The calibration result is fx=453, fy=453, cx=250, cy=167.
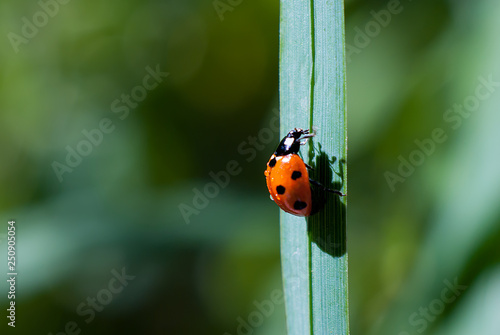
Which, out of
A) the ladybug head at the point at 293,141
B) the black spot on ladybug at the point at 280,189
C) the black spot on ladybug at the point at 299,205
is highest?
the ladybug head at the point at 293,141

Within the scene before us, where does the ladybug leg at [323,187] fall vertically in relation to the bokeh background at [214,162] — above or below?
below

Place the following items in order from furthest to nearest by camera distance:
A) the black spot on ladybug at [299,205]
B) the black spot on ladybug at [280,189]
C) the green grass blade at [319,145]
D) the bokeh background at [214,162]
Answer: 1. the bokeh background at [214,162]
2. the black spot on ladybug at [280,189]
3. the black spot on ladybug at [299,205]
4. the green grass blade at [319,145]

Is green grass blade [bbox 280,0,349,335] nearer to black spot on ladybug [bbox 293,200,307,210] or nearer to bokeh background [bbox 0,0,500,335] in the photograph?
black spot on ladybug [bbox 293,200,307,210]

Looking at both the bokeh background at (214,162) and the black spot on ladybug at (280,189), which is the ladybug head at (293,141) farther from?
the bokeh background at (214,162)

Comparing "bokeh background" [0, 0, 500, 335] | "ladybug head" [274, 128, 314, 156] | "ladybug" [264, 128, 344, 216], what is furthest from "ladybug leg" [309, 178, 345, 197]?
"bokeh background" [0, 0, 500, 335]

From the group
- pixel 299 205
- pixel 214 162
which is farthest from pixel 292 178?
pixel 214 162

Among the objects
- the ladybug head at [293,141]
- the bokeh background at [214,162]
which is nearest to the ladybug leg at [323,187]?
the ladybug head at [293,141]
